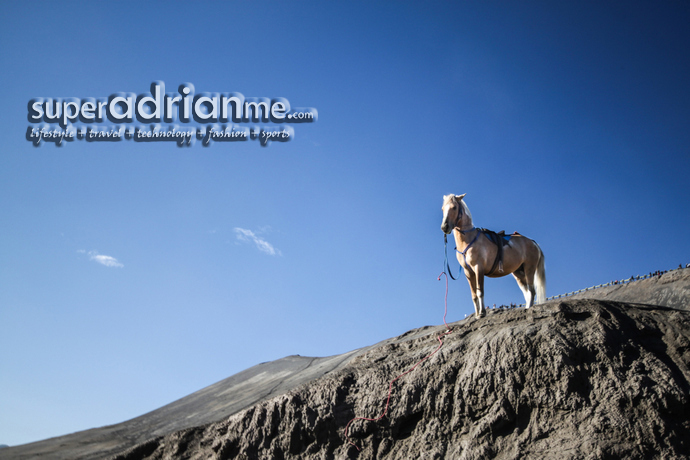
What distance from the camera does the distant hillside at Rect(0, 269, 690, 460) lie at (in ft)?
19.9

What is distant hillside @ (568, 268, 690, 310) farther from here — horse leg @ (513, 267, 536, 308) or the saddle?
the saddle

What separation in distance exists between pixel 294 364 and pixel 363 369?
535cm

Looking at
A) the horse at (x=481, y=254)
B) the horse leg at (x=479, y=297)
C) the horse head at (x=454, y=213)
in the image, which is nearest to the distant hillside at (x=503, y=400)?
the horse leg at (x=479, y=297)

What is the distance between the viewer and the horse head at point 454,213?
993 centimetres

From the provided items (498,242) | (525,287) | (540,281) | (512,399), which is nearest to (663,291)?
(540,281)

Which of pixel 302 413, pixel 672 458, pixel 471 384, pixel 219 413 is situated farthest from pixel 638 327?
pixel 219 413

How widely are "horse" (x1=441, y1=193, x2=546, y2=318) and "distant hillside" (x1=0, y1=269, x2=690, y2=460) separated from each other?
87 centimetres

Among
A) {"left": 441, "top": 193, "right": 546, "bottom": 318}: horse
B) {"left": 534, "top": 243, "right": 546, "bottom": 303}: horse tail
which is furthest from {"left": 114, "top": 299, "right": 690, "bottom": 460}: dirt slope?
{"left": 534, "top": 243, "right": 546, "bottom": 303}: horse tail

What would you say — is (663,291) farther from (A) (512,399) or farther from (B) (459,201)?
(A) (512,399)

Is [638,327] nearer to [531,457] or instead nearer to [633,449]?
[633,449]

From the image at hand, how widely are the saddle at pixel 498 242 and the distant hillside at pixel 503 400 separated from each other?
1.04m

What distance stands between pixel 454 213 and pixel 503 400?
4.39m

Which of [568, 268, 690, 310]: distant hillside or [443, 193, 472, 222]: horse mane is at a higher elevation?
[443, 193, 472, 222]: horse mane

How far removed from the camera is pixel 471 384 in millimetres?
7207
